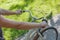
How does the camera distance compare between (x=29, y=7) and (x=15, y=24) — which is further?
(x=29, y=7)

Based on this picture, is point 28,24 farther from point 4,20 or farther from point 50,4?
point 50,4

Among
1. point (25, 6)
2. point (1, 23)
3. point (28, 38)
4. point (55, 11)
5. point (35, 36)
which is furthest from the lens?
point (25, 6)

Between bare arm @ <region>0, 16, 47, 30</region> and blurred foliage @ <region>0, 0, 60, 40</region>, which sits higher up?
bare arm @ <region>0, 16, 47, 30</region>

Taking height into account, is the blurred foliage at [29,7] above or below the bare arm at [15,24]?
below

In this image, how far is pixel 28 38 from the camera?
1.64m

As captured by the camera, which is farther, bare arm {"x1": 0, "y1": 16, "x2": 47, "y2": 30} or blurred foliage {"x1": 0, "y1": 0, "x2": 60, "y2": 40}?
blurred foliage {"x1": 0, "y1": 0, "x2": 60, "y2": 40}

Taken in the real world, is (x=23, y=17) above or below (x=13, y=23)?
below

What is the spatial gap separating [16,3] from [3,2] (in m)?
0.35

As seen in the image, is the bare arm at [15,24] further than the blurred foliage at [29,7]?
No

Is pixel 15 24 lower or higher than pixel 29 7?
higher

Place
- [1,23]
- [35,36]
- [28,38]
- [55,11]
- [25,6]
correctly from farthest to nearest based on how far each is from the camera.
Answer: [25,6] → [55,11] → [28,38] → [35,36] → [1,23]

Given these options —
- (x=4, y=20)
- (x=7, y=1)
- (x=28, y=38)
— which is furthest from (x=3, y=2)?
(x=4, y=20)

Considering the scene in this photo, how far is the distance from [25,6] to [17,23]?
2.30 m

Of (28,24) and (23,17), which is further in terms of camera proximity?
(23,17)
